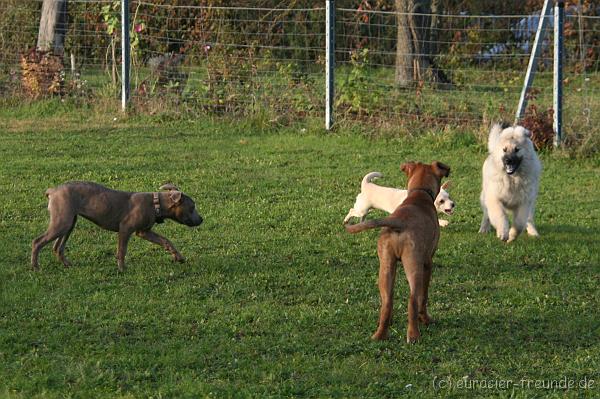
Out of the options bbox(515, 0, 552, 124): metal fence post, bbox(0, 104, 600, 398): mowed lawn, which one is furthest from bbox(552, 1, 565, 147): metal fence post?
bbox(0, 104, 600, 398): mowed lawn

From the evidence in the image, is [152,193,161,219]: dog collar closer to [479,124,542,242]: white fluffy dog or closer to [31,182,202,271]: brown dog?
[31,182,202,271]: brown dog

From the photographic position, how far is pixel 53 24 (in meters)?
18.6

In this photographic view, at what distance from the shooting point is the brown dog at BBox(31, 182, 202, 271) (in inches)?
311

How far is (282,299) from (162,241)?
1308 millimetres

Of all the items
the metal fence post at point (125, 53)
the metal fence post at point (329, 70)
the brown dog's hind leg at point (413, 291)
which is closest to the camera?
the brown dog's hind leg at point (413, 291)

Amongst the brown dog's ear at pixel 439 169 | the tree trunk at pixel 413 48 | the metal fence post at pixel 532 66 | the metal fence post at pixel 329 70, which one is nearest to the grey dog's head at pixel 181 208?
the brown dog's ear at pixel 439 169

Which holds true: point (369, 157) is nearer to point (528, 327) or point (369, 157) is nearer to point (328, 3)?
point (328, 3)

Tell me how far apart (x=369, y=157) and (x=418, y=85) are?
108 inches

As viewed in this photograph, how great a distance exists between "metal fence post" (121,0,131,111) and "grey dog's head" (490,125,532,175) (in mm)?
8065

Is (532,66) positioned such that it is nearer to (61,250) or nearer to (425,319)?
(61,250)

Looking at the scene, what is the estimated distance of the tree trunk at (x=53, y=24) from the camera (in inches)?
731

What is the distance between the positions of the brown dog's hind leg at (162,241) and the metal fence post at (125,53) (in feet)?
26.7

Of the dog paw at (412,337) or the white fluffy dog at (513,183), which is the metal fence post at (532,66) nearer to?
the white fluffy dog at (513,183)

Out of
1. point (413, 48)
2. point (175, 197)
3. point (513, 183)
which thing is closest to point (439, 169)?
point (175, 197)
